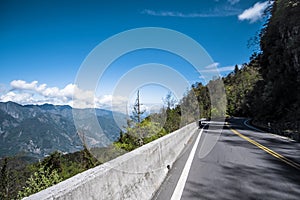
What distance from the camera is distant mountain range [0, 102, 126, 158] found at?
1391cm

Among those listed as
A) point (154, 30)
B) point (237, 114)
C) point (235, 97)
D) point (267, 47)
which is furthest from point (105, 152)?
point (235, 97)

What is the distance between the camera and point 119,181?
10.9ft

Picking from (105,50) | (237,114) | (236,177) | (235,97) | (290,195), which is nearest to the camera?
(290,195)

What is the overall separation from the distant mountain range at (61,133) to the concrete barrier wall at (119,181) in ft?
16.8

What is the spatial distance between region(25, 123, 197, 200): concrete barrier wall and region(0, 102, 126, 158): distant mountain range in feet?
16.8

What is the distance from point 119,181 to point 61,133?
136646 millimetres

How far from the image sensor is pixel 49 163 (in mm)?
16141

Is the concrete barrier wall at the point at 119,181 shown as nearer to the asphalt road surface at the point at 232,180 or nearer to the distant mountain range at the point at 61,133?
the asphalt road surface at the point at 232,180

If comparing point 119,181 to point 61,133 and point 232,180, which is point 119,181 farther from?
point 61,133

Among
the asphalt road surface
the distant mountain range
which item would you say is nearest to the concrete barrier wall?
the asphalt road surface

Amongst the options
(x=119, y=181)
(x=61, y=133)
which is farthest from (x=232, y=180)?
(x=61, y=133)

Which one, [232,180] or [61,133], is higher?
[232,180]

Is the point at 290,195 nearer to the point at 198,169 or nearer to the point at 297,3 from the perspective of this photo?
the point at 198,169

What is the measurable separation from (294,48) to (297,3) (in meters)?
6.30
